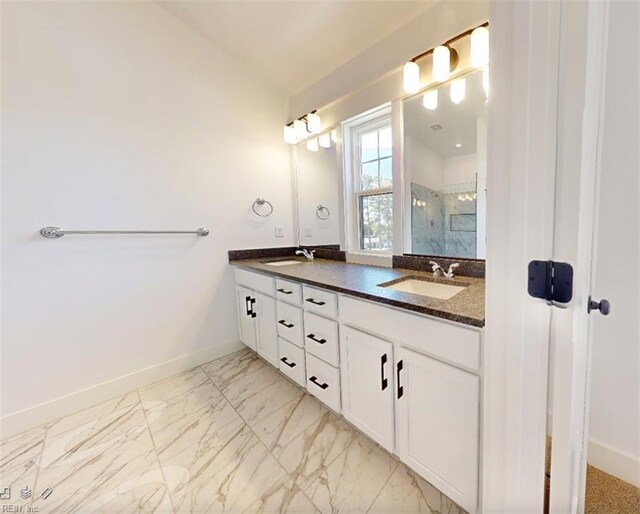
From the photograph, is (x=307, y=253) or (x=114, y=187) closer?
(x=114, y=187)

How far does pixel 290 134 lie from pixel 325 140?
0.37m

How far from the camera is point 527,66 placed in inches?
21.4

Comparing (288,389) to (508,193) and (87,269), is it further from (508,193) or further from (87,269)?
(508,193)

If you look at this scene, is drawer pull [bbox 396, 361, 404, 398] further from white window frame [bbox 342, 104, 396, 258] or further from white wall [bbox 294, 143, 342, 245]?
white wall [bbox 294, 143, 342, 245]

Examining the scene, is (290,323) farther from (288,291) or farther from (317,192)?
(317,192)

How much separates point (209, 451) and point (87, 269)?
130 centimetres

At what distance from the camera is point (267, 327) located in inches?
76.3

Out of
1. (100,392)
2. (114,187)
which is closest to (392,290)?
(114,187)

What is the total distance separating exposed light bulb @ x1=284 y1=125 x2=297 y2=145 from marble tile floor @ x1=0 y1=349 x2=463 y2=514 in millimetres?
2059

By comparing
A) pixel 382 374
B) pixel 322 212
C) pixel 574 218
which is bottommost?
pixel 382 374

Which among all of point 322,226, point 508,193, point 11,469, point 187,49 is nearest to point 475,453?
point 508,193

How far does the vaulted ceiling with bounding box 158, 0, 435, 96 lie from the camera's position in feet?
5.29

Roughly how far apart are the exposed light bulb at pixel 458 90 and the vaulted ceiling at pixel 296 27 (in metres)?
0.45

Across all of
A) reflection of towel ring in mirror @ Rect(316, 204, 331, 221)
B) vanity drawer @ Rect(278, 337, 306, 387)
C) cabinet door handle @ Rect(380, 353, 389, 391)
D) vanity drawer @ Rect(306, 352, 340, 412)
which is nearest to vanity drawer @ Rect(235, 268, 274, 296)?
vanity drawer @ Rect(278, 337, 306, 387)
